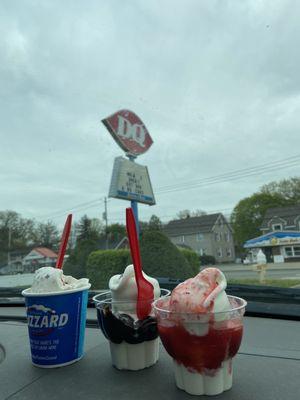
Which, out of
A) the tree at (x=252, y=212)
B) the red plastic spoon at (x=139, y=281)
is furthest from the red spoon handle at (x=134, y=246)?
the tree at (x=252, y=212)

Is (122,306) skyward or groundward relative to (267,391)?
skyward

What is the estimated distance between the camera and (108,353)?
1479mm

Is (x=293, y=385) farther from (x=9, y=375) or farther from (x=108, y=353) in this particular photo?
(x=9, y=375)

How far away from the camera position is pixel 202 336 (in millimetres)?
1056

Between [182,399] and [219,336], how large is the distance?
0.68 ft

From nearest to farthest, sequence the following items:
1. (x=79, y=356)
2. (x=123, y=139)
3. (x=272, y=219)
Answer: (x=79, y=356), (x=123, y=139), (x=272, y=219)

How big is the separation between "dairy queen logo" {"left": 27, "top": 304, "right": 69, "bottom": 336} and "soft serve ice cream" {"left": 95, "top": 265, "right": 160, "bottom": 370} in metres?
0.18

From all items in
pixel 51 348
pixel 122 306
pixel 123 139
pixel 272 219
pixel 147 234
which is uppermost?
pixel 272 219

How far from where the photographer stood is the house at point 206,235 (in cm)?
5469

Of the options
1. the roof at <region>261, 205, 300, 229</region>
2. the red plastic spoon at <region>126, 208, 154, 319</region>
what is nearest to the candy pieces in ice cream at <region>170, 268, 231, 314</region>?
the red plastic spoon at <region>126, 208, 154, 319</region>

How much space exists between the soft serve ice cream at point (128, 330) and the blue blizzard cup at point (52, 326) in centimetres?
15

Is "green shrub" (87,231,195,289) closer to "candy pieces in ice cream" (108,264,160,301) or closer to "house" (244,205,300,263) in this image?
"candy pieces in ice cream" (108,264,160,301)

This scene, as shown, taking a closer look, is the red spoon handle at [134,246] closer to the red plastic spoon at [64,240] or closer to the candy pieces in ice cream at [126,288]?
the candy pieces in ice cream at [126,288]

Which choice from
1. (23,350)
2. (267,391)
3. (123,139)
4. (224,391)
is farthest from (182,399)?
(123,139)
